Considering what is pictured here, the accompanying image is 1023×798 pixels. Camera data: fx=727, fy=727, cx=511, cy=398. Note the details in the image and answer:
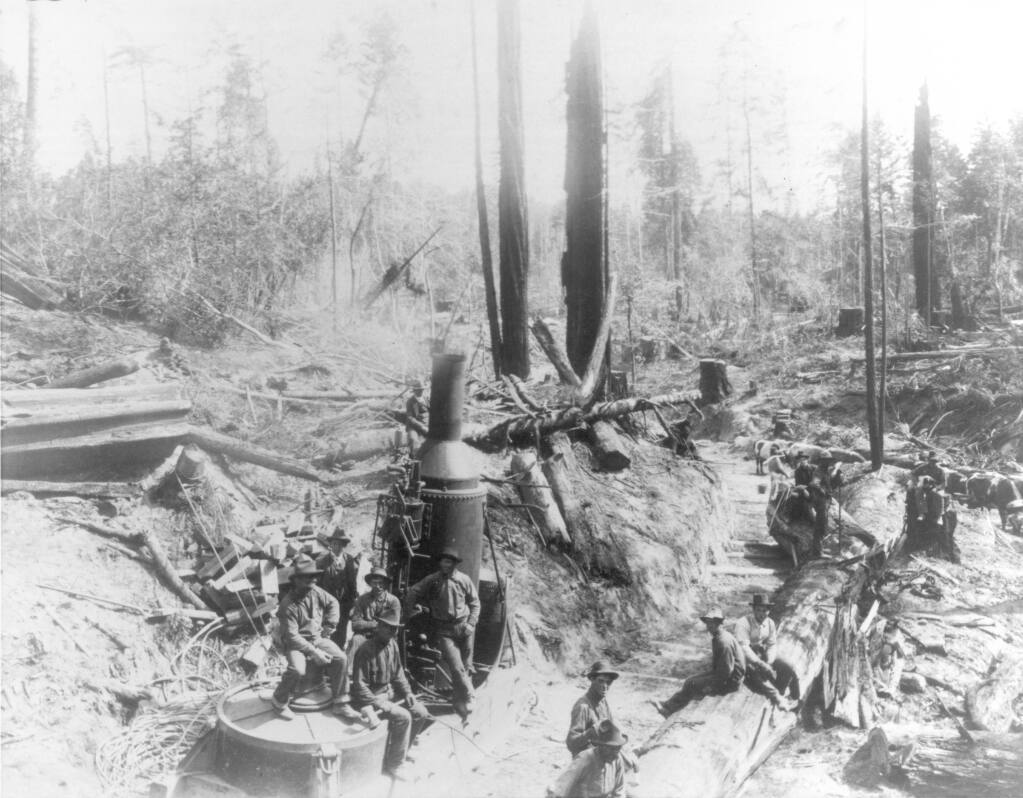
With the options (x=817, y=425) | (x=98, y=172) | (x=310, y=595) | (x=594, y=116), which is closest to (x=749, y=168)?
(x=817, y=425)

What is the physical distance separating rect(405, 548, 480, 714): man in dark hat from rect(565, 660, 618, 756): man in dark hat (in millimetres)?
1347

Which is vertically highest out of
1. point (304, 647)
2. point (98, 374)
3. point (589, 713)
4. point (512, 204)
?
point (512, 204)

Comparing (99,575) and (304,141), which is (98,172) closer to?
(304,141)

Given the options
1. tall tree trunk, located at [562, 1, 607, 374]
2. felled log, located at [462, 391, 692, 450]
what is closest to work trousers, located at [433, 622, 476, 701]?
felled log, located at [462, 391, 692, 450]

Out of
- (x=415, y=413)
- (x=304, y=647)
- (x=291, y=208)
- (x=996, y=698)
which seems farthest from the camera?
(x=291, y=208)

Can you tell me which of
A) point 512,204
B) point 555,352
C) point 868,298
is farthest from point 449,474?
point 868,298

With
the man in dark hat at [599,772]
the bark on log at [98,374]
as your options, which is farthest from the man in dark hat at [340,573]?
the bark on log at [98,374]

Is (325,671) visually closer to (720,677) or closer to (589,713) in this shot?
(589,713)

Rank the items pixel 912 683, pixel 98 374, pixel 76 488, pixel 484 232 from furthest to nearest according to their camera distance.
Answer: pixel 484 232
pixel 912 683
pixel 98 374
pixel 76 488

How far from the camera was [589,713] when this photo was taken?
14.5 feet

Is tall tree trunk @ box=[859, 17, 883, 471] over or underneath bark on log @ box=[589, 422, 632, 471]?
over

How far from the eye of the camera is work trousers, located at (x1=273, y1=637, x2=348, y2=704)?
456cm

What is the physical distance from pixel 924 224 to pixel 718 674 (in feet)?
34.6

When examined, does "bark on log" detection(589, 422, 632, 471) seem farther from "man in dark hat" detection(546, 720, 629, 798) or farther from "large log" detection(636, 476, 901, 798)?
"man in dark hat" detection(546, 720, 629, 798)
